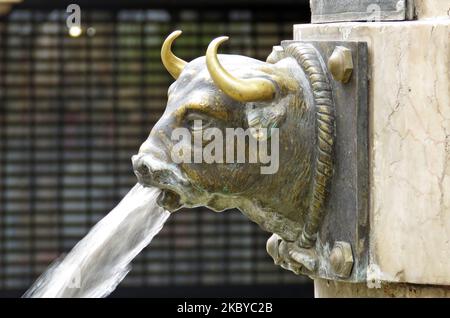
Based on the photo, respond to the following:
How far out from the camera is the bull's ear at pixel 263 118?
3375mm

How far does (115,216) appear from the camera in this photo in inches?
164

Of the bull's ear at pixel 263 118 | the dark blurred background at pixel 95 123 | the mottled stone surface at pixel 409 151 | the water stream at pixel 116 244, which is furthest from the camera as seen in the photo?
the dark blurred background at pixel 95 123

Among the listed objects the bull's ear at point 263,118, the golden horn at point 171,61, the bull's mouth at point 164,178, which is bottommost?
the bull's mouth at point 164,178

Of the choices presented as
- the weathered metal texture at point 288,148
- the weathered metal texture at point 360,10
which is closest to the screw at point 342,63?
the weathered metal texture at point 288,148

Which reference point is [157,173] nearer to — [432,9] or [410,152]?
[410,152]

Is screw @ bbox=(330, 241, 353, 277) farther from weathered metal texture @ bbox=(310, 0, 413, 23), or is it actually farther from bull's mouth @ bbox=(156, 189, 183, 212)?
weathered metal texture @ bbox=(310, 0, 413, 23)

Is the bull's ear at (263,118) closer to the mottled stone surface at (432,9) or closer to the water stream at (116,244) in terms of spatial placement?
the mottled stone surface at (432,9)

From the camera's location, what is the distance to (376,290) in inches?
138

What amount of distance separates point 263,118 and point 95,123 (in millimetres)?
5243

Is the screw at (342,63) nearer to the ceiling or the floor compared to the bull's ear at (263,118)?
nearer to the ceiling

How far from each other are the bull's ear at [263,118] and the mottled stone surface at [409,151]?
0.69 feet

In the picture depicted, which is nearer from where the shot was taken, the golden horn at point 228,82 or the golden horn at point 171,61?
the golden horn at point 228,82

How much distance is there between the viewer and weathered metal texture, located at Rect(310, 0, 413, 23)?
344 cm

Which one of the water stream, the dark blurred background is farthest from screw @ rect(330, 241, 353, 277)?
the dark blurred background
